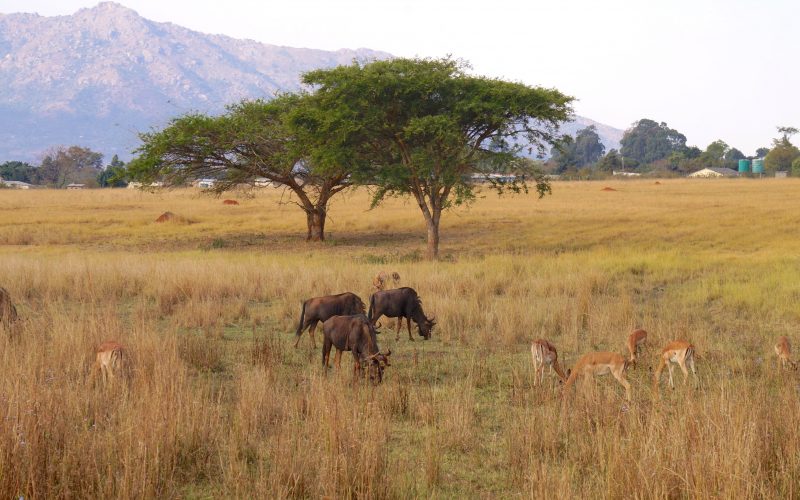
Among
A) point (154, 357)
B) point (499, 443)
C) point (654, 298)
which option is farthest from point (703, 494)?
point (654, 298)

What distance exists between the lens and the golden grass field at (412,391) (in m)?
5.52

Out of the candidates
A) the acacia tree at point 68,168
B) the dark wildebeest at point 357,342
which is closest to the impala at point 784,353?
the dark wildebeest at point 357,342

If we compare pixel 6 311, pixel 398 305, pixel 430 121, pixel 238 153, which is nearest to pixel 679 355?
pixel 398 305

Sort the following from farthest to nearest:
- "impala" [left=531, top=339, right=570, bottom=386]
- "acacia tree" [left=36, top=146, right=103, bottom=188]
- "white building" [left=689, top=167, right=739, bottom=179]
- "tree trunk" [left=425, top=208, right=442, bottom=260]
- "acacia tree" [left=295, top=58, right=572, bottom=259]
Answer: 1. "acacia tree" [left=36, top=146, right=103, bottom=188]
2. "white building" [left=689, top=167, right=739, bottom=179]
3. "tree trunk" [left=425, top=208, right=442, bottom=260]
4. "acacia tree" [left=295, top=58, right=572, bottom=259]
5. "impala" [left=531, top=339, right=570, bottom=386]

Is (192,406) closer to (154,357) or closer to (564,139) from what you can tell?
(154,357)

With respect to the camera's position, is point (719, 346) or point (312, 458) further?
point (719, 346)

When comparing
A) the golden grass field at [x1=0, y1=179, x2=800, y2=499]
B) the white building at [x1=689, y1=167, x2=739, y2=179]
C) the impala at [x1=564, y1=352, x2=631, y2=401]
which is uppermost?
the white building at [x1=689, y1=167, x2=739, y2=179]

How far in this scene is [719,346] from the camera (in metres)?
11.2

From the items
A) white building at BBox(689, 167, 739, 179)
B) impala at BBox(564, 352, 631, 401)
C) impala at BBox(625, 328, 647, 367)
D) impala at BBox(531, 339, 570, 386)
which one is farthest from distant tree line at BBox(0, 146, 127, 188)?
impala at BBox(564, 352, 631, 401)

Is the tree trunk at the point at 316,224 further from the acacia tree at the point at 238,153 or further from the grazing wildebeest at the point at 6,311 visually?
the grazing wildebeest at the point at 6,311

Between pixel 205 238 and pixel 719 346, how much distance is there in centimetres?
2803

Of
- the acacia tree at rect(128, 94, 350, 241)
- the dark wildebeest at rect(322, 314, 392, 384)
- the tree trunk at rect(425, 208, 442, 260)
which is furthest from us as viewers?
the acacia tree at rect(128, 94, 350, 241)

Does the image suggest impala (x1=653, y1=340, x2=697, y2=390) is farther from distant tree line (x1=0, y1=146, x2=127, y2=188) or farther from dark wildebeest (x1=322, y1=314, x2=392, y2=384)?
distant tree line (x1=0, y1=146, x2=127, y2=188)

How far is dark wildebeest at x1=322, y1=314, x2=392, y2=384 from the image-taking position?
28.5 ft
